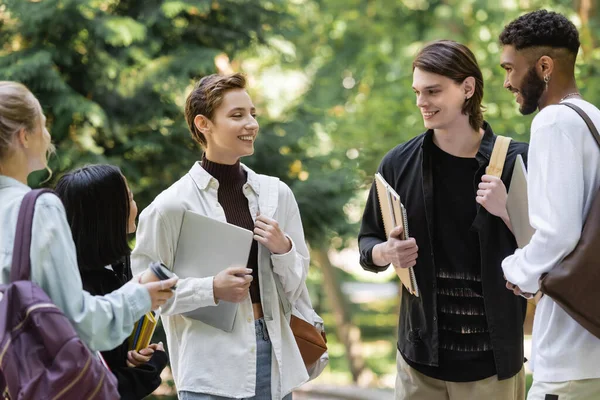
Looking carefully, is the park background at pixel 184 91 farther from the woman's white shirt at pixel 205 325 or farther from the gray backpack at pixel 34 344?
the gray backpack at pixel 34 344

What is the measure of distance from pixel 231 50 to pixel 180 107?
773mm

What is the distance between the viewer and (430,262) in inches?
122

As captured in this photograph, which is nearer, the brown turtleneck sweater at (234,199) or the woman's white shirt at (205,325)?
the woman's white shirt at (205,325)

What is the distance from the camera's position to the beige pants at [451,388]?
3043mm

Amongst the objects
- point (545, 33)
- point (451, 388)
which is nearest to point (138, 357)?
point (451, 388)

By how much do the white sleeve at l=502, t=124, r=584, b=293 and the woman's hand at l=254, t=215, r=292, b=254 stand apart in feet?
3.12

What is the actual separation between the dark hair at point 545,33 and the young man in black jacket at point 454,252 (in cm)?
39

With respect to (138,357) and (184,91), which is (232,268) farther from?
(184,91)

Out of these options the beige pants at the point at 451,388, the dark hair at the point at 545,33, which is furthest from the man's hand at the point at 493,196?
the beige pants at the point at 451,388

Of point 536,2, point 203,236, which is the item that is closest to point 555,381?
point 203,236

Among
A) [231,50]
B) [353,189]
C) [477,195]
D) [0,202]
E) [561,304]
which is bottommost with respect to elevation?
[353,189]

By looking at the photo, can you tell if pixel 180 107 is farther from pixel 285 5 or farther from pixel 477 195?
pixel 477 195

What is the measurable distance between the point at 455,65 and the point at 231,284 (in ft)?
4.06

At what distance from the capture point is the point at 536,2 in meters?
9.46
